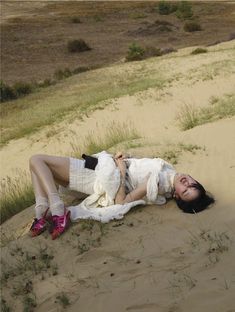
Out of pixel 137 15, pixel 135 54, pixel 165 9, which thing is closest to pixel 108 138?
pixel 135 54

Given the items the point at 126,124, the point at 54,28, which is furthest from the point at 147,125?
the point at 54,28

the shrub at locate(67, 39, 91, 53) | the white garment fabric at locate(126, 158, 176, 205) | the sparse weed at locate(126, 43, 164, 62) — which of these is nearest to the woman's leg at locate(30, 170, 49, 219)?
the white garment fabric at locate(126, 158, 176, 205)

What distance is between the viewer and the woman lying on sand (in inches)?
215

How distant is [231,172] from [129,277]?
7.93 feet

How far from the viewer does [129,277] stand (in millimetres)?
4480

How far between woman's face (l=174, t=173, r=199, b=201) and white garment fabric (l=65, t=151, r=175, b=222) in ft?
0.33

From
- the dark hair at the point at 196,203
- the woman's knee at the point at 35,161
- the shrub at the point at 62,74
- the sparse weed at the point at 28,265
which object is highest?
the woman's knee at the point at 35,161

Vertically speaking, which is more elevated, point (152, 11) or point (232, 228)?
point (232, 228)

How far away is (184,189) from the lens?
544 cm

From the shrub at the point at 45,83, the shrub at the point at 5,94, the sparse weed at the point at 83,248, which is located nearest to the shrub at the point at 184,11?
the shrub at the point at 45,83

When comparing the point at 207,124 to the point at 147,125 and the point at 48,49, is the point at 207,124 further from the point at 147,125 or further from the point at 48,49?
the point at 48,49

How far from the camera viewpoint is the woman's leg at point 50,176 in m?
5.49

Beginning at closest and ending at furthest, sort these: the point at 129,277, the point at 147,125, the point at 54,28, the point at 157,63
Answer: the point at 129,277 < the point at 147,125 < the point at 157,63 < the point at 54,28

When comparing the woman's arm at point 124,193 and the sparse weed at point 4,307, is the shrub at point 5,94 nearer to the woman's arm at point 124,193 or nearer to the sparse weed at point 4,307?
the woman's arm at point 124,193
